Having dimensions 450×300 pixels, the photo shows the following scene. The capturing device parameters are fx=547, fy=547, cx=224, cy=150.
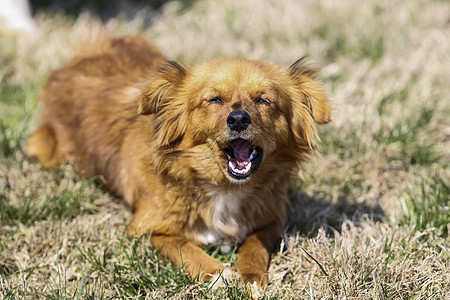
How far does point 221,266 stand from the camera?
10.7 feet

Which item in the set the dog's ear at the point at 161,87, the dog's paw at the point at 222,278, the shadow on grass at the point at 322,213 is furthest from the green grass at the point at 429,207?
the dog's ear at the point at 161,87

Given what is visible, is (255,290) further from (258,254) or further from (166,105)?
(166,105)

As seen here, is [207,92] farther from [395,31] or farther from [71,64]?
[395,31]

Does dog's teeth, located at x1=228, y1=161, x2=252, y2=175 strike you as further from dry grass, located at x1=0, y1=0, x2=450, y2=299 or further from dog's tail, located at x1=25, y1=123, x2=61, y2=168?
dog's tail, located at x1=25, y1=123, x2=61, y2=168

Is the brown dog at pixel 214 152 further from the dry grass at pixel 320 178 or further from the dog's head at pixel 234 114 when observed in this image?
the dry grass at pixel 320 178

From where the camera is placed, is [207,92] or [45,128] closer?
[207,92]

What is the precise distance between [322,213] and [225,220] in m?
0.86

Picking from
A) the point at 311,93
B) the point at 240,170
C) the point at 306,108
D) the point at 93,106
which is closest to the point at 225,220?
the point at 240,170

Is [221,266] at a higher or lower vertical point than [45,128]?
lower

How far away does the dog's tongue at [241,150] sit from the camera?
3251 millimetres

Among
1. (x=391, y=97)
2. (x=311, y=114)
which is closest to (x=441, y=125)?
(x=391, y=97)

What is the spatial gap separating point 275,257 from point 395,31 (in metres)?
4.21

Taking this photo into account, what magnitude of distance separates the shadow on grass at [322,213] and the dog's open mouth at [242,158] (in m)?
0.70

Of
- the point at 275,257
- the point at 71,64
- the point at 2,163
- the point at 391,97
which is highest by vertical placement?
the point at 71,64
